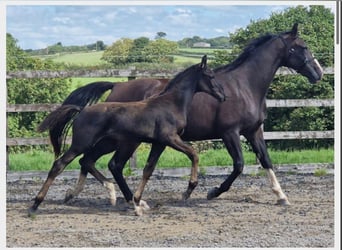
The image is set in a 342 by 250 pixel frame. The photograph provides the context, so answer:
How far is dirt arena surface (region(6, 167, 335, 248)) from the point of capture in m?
6.05

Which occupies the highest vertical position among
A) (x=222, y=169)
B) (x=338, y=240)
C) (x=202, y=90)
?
(x=202, y=90)

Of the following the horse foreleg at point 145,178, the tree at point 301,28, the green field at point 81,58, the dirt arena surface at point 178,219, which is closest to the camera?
the dirt arena surface at point 178,219

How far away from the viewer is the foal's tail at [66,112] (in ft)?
25.6

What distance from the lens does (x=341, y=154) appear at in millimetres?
4582

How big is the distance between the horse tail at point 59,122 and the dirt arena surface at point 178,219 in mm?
705

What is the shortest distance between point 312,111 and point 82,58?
671 centimetres

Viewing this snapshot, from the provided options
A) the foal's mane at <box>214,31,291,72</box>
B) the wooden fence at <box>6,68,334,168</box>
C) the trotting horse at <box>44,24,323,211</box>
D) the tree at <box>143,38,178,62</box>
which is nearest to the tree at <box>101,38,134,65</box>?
the tree at <box>143,38,178,62</box>

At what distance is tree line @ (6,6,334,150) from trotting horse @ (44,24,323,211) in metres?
3.83

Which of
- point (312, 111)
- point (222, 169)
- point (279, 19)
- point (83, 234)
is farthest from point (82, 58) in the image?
point (83, 234)

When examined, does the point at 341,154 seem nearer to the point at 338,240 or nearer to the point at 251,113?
the point at 338,240

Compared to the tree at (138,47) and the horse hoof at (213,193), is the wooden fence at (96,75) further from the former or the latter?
the tree at (138,47)

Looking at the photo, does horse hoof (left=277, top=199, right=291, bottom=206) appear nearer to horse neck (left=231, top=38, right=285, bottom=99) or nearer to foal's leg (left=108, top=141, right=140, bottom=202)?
horse neck (left=231, top=38, right=285, bottom=99)

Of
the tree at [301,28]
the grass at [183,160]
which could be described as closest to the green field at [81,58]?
the tree at [301,28]

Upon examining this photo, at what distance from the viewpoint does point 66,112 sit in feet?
26.2
